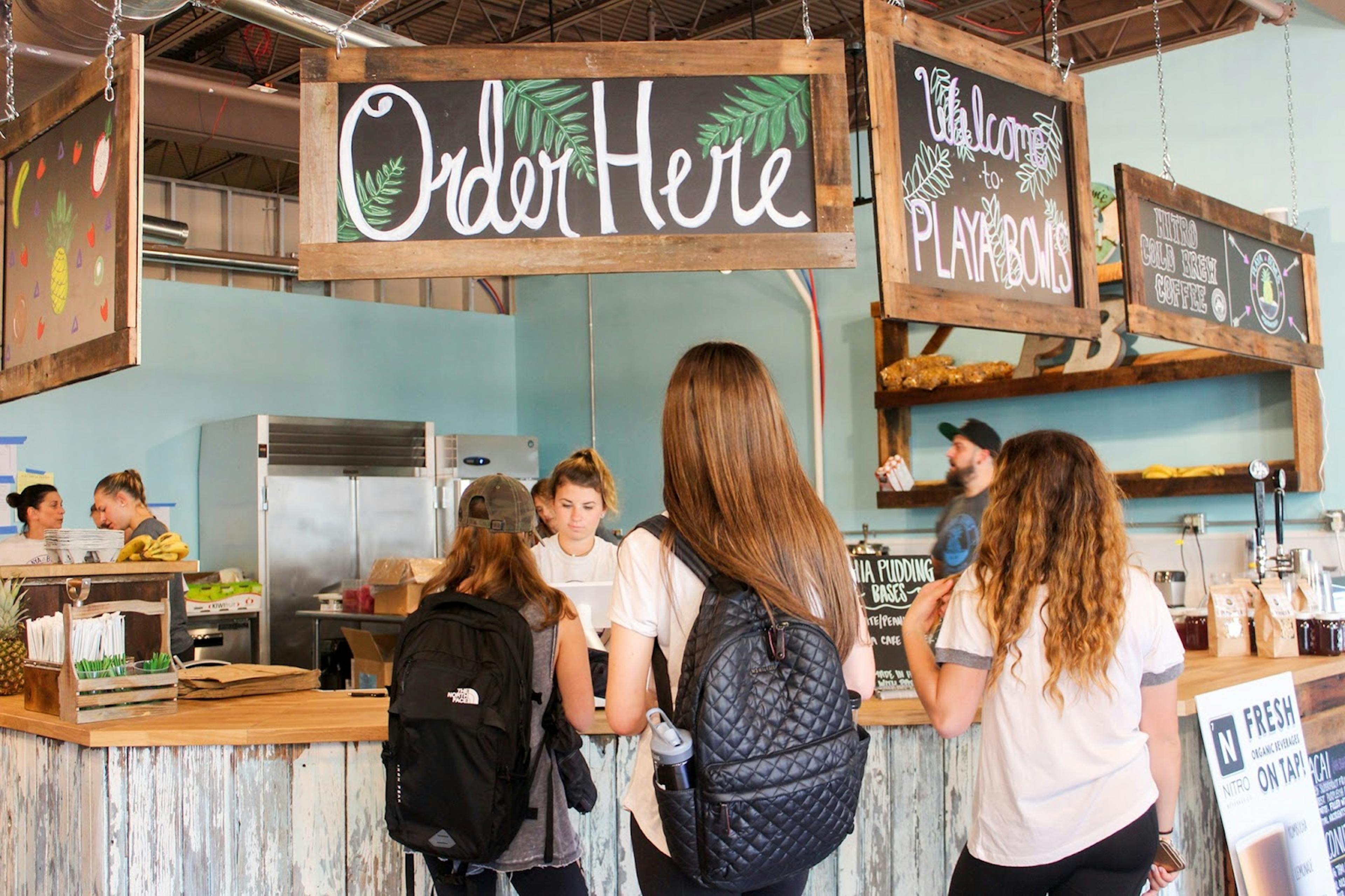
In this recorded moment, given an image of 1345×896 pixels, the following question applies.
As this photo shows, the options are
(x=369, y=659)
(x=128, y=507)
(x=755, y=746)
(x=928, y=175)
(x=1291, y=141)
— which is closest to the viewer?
(x=755, y=746)

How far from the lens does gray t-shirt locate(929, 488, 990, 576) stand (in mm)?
4176

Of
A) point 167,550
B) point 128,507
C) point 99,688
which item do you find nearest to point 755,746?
point 99,688

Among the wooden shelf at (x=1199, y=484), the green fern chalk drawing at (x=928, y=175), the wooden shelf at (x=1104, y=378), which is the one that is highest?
the green fern chalk drawing at (x=928, y=175)

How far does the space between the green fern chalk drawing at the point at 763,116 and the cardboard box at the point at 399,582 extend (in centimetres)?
410

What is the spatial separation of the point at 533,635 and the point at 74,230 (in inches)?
57.8

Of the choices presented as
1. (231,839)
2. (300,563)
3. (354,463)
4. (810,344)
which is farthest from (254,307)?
(231,839)

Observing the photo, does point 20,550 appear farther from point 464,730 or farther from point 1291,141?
point 1291,141

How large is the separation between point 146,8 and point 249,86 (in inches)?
93.9

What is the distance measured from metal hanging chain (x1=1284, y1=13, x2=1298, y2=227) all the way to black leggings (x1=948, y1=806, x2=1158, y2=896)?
159 inches

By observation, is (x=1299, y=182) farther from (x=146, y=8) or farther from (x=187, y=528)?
(x=187, y=528)

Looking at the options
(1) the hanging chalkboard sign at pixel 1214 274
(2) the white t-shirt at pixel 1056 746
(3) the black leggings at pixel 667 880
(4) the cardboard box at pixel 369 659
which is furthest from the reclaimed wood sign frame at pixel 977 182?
(4) the cardboard box at pixel 369 659

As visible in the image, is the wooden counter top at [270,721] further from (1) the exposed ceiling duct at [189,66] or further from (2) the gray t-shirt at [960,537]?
(1) the exposed ceiling duct at [189,66]

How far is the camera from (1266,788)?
3211 millimetres

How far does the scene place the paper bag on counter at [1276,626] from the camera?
3.83 meters
